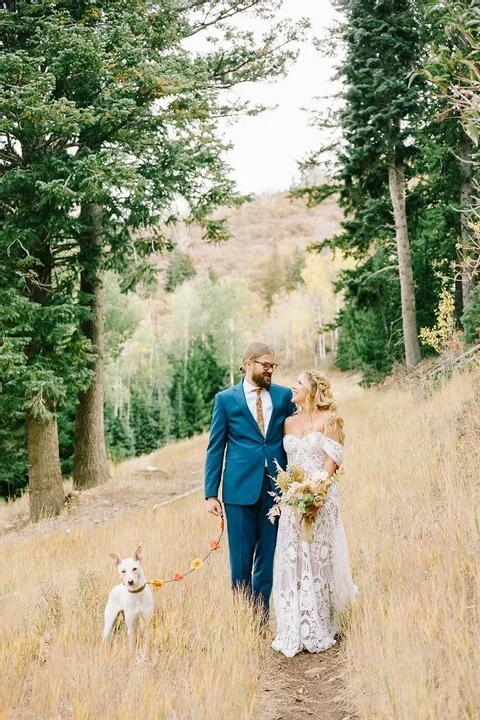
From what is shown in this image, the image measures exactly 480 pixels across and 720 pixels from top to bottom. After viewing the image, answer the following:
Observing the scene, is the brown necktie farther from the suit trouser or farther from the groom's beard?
the suit trouser

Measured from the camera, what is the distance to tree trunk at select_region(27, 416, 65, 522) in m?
11.7

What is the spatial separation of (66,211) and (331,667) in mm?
8492

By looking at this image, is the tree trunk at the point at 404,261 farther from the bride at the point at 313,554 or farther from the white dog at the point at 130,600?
the white dog at the point at 130,600

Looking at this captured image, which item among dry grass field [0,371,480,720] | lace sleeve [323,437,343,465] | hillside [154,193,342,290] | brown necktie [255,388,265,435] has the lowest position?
dry grass field [0,371,480,720]

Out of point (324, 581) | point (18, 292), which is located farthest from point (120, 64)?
point (324, 581)

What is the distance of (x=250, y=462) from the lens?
4.93m

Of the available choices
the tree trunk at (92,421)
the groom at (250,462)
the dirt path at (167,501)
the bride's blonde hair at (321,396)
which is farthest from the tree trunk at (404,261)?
the bride's blonde hair at (321,396)

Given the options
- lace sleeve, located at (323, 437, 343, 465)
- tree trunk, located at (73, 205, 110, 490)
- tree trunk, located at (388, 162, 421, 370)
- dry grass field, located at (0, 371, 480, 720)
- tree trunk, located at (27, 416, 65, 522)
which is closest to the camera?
dry grass field, located at (0, 371, 480, 720)

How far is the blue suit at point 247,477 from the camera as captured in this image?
194 inches

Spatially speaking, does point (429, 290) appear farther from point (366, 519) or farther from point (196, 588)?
point (196, 588)

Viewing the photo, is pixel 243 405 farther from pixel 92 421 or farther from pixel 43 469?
pixel 92 421

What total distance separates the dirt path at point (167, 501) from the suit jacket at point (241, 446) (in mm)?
1161

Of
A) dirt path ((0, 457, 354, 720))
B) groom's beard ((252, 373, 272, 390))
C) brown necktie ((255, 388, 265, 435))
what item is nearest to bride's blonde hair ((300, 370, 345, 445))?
groom's beard ((252, 373, 272, 390))

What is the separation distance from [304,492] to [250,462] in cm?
62
